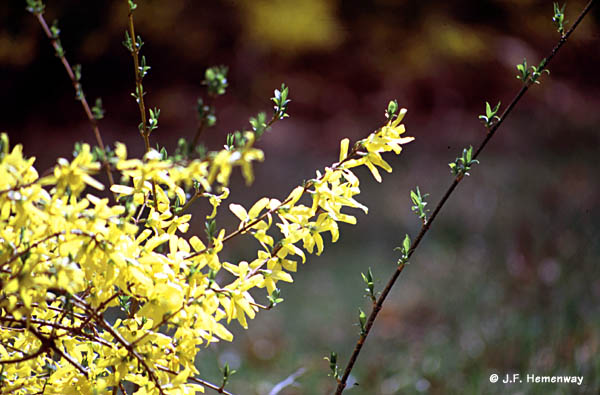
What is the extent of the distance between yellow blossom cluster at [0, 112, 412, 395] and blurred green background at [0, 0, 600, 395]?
1102 millimetres

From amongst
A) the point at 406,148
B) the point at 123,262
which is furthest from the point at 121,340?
the point at 406,148

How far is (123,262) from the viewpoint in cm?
70

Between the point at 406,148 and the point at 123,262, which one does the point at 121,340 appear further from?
the point at 406,148

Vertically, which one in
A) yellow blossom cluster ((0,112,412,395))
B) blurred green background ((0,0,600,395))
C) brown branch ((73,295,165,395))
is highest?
blurred green background ((0,0,600,395))

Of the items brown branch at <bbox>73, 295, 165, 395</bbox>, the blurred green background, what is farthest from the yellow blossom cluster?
the blurred green background

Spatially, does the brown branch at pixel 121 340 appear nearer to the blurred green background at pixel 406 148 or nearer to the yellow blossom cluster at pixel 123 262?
the yellow blossom cluster at pixel 123 262

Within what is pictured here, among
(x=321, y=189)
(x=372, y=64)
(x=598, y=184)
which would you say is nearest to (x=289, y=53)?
(x=372, y=64)

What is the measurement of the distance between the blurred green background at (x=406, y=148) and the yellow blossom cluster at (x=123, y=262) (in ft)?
3.61

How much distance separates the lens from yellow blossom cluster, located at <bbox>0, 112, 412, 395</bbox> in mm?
670

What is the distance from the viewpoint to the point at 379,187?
15.4 feet

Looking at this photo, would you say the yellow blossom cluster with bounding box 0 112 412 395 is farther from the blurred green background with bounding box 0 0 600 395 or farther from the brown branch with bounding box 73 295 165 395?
the blurred green background with bounding box 0 0 600 395

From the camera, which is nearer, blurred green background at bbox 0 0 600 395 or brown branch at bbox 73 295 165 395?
brown branch at bbox 73 295 165 395

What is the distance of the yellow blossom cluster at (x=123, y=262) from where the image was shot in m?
0.67

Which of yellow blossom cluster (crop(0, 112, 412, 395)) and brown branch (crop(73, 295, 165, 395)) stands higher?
yellow blossom cluster (crop(0, 112, 412, 395))
